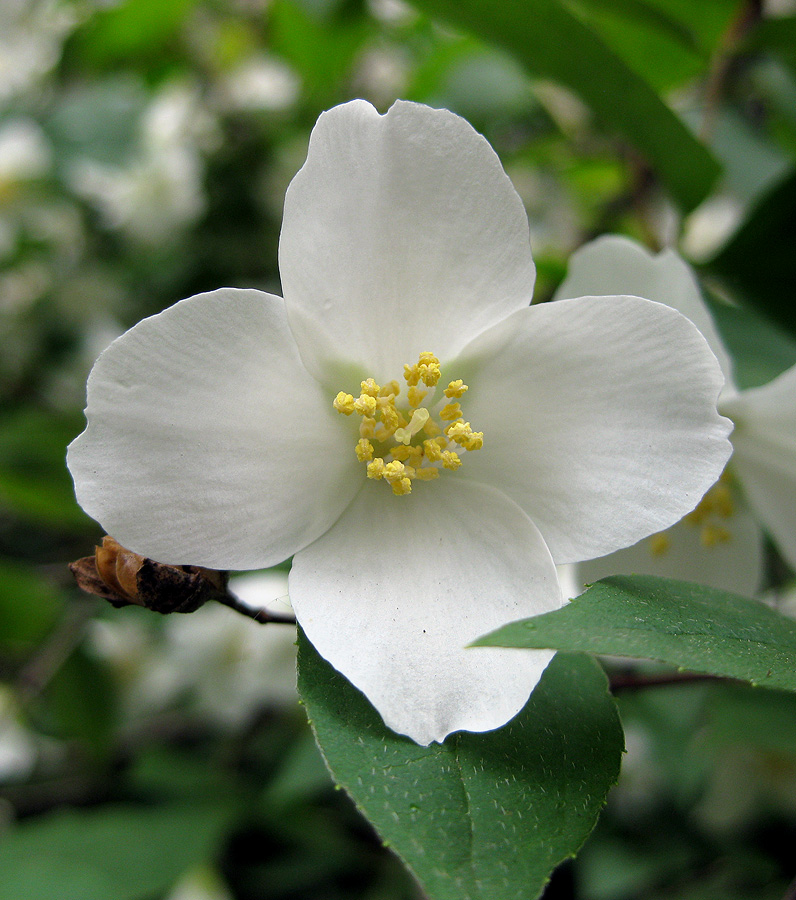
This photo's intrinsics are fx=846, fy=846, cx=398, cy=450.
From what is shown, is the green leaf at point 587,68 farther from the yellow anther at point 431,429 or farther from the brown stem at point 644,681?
the brown stem at point 644,681

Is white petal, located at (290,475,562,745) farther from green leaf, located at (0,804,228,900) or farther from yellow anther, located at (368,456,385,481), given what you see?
green leaf, located at (0,804,228,900)

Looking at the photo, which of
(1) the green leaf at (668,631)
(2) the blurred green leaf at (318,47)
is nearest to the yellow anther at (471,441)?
(1) the green leaf at (668,631)

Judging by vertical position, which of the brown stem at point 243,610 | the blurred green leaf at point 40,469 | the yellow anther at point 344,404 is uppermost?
the yellow anther at point 344,404

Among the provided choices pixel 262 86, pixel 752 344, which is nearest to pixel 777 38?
pixel 752 344

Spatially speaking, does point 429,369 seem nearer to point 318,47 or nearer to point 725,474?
point 725,474

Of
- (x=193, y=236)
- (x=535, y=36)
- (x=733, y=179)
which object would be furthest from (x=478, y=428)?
(x=193, y=236)

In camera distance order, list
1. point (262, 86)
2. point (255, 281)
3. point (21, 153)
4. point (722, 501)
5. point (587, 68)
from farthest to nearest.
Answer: point (262, 86), point (21, 153), point (255, 281), point (587, 68), point (722, 501)

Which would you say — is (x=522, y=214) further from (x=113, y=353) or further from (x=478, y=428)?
(x=113, y=353)

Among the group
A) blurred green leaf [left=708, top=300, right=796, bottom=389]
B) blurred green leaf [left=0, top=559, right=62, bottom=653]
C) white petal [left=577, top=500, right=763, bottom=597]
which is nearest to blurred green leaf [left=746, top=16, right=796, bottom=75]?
blurred green leaf [left=708, top=300, right=796, bottom=389]
